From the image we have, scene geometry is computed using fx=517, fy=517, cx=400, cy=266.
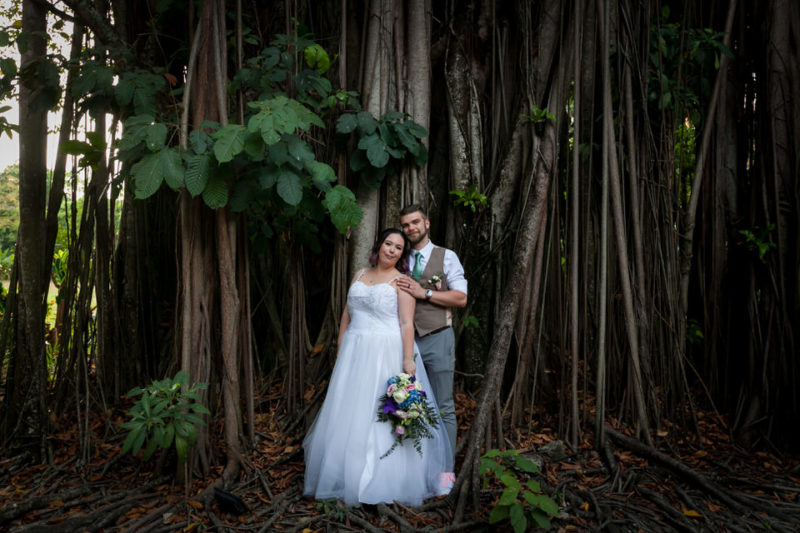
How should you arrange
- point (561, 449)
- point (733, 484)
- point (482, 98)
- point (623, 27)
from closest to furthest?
point (733, 484), point (561, 449), point (623, 27), point (482, 98)

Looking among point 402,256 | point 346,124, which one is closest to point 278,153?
point 346,124

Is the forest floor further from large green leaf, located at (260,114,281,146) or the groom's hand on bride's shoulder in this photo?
large green leaf, located at (260,114,281,146)

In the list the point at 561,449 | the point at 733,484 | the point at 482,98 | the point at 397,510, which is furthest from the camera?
the point at 482,98

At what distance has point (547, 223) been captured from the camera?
3148 mm

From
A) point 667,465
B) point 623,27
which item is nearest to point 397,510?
point 667,465

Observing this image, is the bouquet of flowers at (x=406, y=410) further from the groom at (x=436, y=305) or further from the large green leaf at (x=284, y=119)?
the large green leaf at (x=284, y=119)

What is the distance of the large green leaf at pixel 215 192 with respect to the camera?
2.24 metres

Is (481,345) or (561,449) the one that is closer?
(561,449)

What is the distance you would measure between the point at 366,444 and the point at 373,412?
0.49 ft

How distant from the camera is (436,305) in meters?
2.69

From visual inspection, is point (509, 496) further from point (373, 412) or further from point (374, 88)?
point (374, 88)

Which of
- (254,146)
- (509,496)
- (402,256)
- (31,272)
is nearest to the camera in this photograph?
(509,496)

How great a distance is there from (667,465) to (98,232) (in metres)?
3.44

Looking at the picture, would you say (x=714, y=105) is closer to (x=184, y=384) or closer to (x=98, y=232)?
(x=184, y=384)
